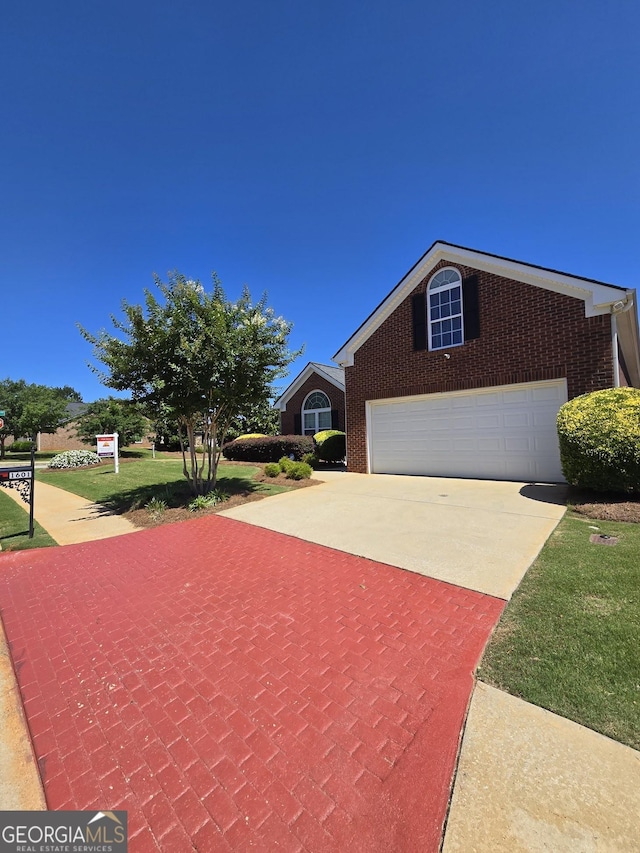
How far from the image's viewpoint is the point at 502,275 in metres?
10.1

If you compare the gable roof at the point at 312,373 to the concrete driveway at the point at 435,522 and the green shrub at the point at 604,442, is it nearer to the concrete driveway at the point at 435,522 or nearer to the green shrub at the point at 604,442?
the concrete driveway at the point at 435,522

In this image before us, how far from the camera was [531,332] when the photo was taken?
31.4ft

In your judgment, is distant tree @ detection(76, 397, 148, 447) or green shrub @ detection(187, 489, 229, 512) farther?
distant tree @ detection(76, 397, 148, 447)

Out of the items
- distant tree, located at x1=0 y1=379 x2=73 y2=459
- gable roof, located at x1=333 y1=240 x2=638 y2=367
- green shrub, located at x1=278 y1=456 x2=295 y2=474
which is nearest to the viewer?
gable roof, located at x1=333 y1=240 x2=638 y2=367

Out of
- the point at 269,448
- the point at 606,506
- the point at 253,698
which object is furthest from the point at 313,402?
the point at 253,698

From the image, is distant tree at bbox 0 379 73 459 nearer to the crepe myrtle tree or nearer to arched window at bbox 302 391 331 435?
arched window at bbox 302 391 331 435

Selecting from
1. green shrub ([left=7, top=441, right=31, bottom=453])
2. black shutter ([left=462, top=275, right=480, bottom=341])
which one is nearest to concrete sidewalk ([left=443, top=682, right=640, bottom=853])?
black shutter ([left=462, top=275, right=480, bottom=341])

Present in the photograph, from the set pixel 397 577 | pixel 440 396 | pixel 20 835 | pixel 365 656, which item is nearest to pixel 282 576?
pixel 397 577

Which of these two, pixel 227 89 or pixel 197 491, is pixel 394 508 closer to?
pixel 197 491

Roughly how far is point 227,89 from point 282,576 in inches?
396

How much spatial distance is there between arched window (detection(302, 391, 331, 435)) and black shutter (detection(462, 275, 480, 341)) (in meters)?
8.72

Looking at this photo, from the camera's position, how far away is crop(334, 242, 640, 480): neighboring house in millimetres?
8977

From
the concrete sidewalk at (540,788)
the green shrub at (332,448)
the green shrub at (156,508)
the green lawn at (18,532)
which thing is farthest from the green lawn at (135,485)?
the concrete sidewalk at (540,788)

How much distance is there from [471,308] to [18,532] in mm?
11864
